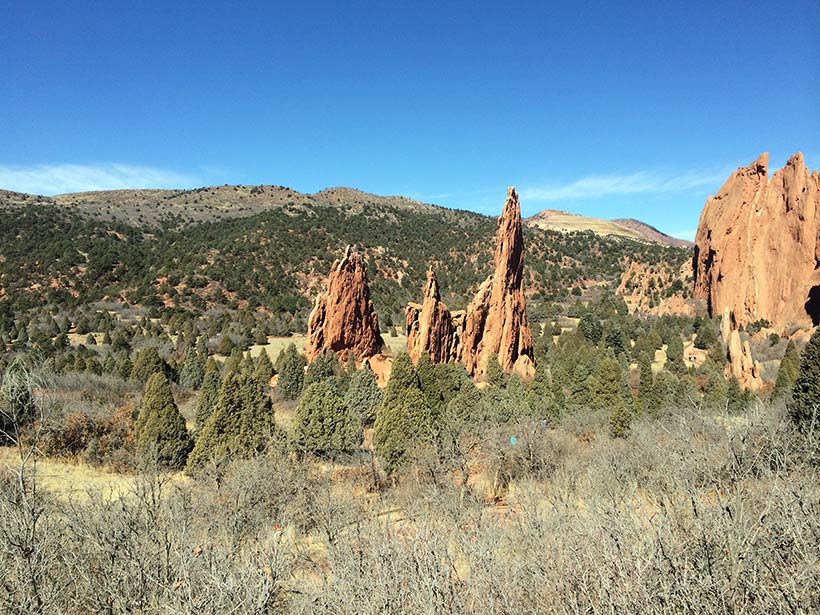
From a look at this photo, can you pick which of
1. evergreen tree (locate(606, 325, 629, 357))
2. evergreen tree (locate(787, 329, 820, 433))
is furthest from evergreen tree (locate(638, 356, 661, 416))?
evergreen tree (locate(606, 325, 629, 357))

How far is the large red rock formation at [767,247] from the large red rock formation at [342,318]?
142ft

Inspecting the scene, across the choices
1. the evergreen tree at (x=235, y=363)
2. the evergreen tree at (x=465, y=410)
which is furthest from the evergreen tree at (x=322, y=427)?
the evergreen tree at (x=235, y=363)

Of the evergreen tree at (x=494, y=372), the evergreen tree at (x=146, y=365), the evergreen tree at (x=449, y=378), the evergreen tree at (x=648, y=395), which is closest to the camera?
the evergreen tree at (x=648, y=395)

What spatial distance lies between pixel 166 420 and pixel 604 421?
2039cm

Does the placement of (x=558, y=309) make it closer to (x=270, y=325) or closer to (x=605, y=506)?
(x=270, y=325)

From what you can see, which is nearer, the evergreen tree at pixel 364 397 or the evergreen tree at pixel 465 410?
the evergreen tree at pixel 465 410

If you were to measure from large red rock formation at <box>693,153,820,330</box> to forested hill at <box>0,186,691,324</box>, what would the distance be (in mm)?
23140

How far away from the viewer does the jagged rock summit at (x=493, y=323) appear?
3678 centimetres

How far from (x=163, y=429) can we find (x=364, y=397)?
37.2 ft

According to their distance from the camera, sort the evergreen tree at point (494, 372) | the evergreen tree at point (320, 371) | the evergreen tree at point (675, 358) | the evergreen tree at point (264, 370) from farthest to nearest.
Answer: the evergreen tree at point (675, 358)
the evergreen tree at point (494, 372)
the evergreen tree at point (264, 370)
the evergreen tree at point (320, 371)

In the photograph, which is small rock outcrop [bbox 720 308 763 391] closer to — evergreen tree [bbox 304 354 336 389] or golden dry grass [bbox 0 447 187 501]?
evergreen tree [bbox 304 354 336 389]

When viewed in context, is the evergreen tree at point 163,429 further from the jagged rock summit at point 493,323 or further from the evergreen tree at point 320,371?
the jagged rock summit at point 493,323

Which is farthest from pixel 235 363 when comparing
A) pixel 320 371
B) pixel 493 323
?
pixel 493 323

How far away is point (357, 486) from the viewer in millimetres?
18172
